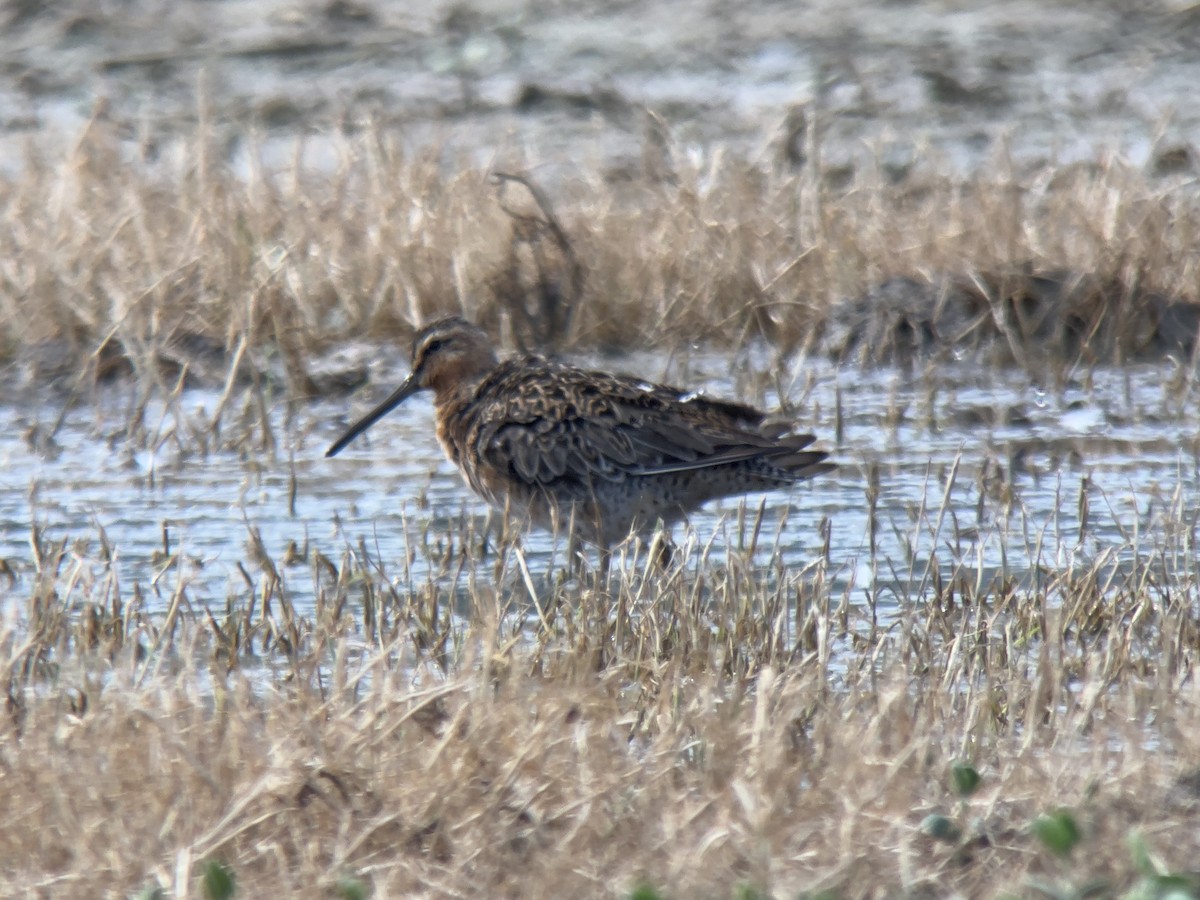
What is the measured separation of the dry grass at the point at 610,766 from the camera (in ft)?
10.9

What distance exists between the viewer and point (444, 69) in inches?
483

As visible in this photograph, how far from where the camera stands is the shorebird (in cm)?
586

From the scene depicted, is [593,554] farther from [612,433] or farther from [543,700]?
[543,700]

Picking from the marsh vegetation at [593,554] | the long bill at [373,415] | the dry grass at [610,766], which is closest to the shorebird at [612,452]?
the marsh vegetation at [593,554]

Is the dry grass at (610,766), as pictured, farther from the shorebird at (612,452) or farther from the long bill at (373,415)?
the long bill at (373,415)

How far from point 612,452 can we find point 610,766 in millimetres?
2296

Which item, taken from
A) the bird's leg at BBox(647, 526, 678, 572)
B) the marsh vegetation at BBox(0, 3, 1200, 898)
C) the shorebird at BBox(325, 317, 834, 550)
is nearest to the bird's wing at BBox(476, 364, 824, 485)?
the shorebird at BBox(325, 317, 834, 550)

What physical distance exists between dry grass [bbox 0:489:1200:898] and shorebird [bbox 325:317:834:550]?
131 cm

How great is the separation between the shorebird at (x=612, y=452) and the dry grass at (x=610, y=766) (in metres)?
1.31

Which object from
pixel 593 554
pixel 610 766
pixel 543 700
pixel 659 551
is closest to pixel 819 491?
pixel 593 554

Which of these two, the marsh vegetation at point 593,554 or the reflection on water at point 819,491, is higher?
the marsh vegetation at point 593,554

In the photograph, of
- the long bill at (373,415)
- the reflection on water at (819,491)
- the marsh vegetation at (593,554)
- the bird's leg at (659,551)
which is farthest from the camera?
the long bill at (373,415)

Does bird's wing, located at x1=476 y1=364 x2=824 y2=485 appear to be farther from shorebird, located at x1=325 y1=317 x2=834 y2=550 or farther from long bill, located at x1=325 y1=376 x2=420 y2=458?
long bill, located at x1=325 y1=376 x2=420 y2=458

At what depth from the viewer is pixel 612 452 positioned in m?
5.89
